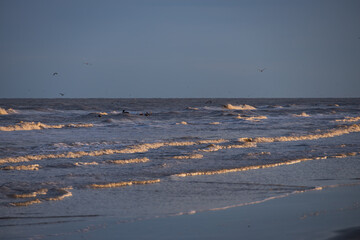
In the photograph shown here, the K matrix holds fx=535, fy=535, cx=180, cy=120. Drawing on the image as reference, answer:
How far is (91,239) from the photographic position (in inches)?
233

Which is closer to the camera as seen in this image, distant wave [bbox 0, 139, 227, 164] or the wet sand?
the wet sand

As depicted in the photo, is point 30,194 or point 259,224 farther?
point 30,194

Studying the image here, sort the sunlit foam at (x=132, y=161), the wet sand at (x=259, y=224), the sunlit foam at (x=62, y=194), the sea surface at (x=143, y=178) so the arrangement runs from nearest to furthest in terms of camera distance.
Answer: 1. the wet sand at (x=259, y=224)
2. the sea surface at (x=143, y=178)
3. the sunlit foam at (x=62, y=194)
4. the sunlit foam at (x=132, y=161)

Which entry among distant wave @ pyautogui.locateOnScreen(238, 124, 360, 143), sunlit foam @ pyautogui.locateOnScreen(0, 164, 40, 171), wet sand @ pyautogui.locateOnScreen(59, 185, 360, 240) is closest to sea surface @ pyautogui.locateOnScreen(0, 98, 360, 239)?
sunlit foam @ pyautogui.locateOnScreen(0, 164, 40, 171)

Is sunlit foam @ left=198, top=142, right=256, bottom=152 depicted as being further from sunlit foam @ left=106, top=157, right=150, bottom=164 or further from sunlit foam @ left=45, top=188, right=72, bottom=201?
sunlit foam @ left=45, top=188, right=72, bottom=201

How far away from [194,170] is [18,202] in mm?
4504

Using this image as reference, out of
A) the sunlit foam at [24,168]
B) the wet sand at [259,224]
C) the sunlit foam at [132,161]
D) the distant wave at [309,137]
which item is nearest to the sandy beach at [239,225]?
the wet sand at [259,224]

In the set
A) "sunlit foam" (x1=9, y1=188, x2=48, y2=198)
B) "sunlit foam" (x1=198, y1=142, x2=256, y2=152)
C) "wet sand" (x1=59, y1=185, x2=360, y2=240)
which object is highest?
"wet sand" (x1=59, y1=185, x2=360, y2=240)

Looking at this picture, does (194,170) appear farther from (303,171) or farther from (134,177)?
(303,171)

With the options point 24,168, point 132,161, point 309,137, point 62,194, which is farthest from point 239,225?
point 309,137

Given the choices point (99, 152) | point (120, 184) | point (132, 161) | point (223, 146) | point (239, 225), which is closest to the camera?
point (239, 225)

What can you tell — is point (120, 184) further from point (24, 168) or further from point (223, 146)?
point (223, 146)

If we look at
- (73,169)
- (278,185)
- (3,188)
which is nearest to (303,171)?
(278,185)

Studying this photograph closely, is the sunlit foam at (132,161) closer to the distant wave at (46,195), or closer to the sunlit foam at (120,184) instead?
the sunlit foam at (120,184)
